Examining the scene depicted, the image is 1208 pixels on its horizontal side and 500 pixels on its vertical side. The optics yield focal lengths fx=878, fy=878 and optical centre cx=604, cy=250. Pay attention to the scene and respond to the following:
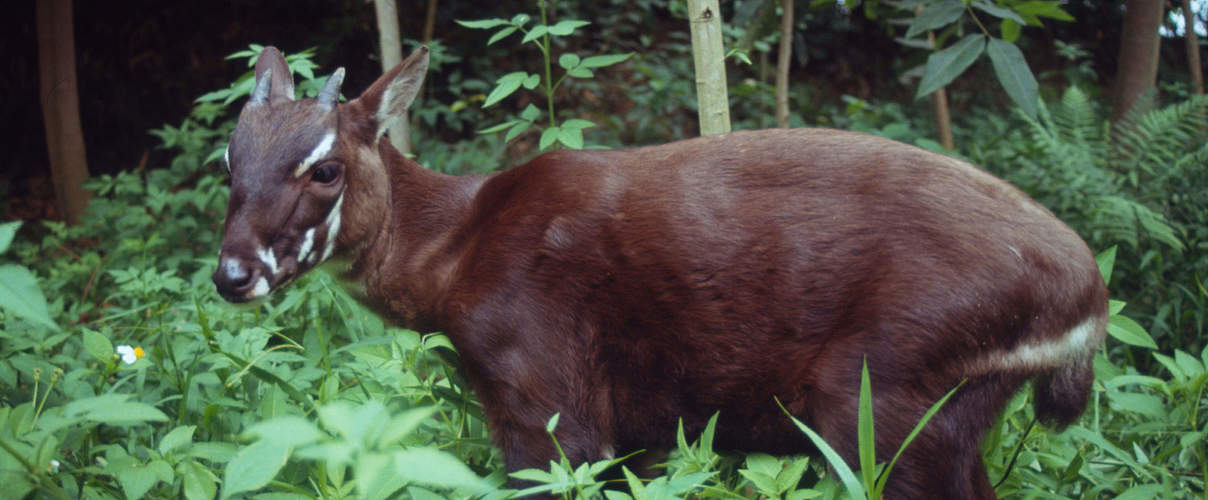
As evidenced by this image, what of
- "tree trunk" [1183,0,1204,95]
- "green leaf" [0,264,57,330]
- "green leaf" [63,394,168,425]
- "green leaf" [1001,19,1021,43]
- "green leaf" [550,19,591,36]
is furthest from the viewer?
"tree trunk" [1183,0,1204,95]

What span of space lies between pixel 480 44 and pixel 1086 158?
5077mm

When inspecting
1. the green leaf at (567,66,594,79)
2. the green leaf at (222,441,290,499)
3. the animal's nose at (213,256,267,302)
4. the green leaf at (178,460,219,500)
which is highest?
the green leaf at (567,66,594,79)

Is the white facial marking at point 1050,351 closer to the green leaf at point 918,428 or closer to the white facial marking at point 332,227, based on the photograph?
the green leaf at point 918,428

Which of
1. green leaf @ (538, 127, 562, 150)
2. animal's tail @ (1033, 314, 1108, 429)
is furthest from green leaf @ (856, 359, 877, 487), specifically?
green leaf @ (538, 127, 562, 150)

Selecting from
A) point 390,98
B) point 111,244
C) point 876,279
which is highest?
point 390,98

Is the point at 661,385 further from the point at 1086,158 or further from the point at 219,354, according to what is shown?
the point at 1086,158

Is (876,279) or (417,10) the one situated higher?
(417,10)

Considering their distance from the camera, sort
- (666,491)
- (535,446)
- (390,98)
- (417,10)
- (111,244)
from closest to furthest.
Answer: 1. (666,491)
2. (535,446)
3. (390,98)
4. (111,244)
5. (417,10)

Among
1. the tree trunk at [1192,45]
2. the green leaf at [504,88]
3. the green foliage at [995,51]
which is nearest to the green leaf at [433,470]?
the green leaf at [504,88]

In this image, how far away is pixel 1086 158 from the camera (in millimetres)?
5094

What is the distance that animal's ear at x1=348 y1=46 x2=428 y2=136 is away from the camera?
282 centimetres

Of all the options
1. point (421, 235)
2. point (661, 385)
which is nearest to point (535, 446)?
point (661, 385)

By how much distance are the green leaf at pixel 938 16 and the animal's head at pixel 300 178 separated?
2.02 meters

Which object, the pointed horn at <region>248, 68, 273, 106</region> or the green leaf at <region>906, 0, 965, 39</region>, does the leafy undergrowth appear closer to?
the pointed horn at <region>248, 68, 273, 106</region>
